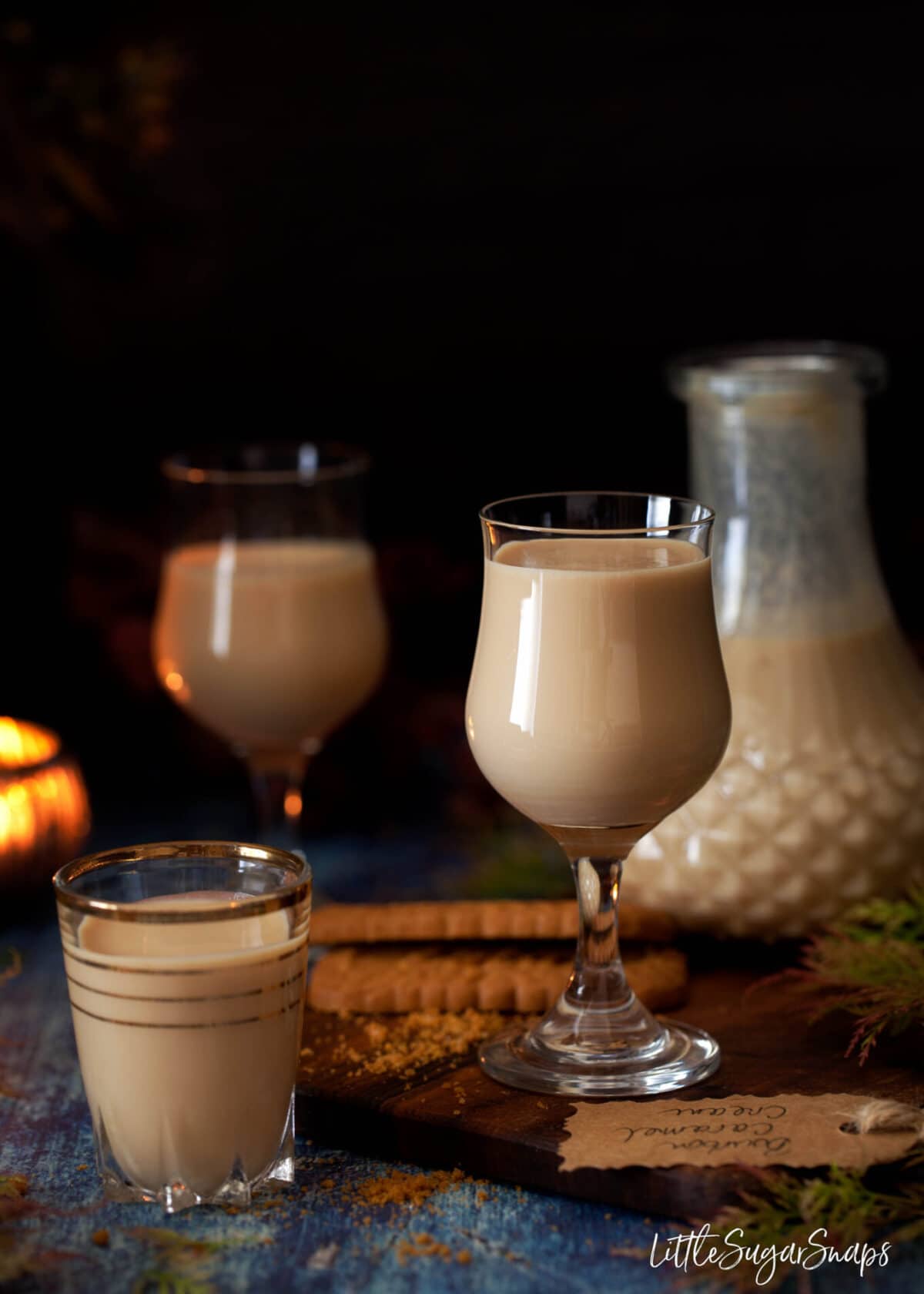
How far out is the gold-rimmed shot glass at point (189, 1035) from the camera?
1.17 meters

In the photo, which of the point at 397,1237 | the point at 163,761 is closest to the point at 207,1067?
the point at 397,1237

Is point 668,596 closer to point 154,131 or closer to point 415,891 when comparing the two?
point 415,891

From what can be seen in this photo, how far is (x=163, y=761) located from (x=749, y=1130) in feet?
5.03

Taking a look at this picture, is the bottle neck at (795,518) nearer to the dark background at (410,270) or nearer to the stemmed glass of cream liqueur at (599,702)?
the stemmed glass of cream liqueur at (599,702)

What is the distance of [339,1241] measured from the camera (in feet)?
3.79

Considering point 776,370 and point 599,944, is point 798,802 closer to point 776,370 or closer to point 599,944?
point 599,944

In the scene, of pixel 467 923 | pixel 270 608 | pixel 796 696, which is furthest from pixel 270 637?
pixel 796 696

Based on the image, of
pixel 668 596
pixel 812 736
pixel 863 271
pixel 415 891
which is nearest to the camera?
pixel 668 596

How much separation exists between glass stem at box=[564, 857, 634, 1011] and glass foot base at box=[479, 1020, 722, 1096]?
48mm

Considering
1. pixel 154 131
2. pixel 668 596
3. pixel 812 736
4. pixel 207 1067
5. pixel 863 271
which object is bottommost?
pixel 207 1067

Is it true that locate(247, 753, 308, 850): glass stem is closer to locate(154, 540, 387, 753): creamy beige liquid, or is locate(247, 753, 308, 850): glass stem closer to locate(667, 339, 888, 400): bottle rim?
locate(154, 540, 387, 753): creamy beige liquid

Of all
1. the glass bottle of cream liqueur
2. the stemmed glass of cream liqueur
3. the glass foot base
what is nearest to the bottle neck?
the glass bottle of cream liqueur

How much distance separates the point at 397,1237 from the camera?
3.81 feet

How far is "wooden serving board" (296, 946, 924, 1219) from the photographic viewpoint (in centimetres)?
117
